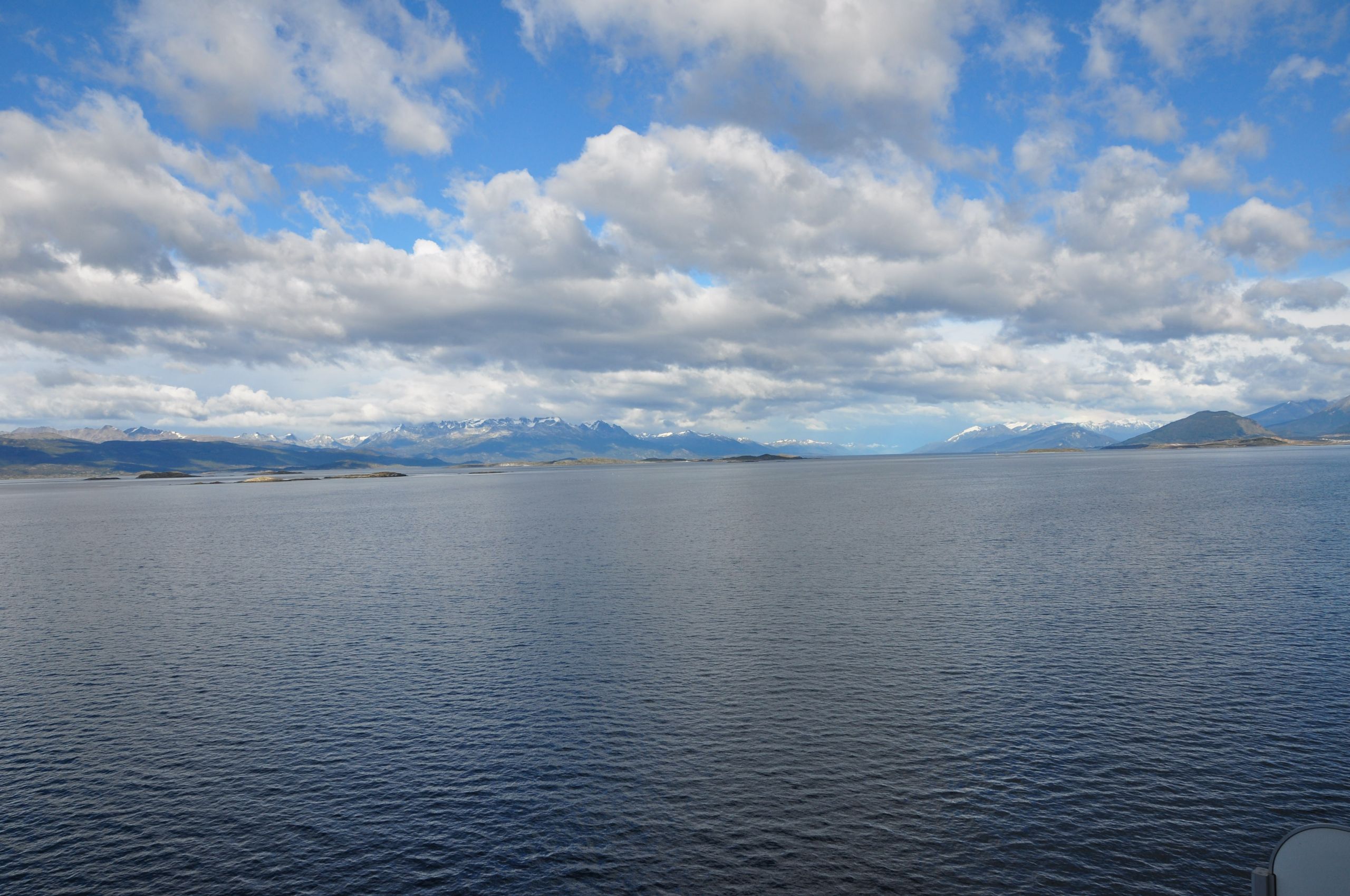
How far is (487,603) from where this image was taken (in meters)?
80.2

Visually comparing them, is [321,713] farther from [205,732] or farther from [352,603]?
[352,603]

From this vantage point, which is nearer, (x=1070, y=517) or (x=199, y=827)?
(x=199, y=827)

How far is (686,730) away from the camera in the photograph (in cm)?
4450

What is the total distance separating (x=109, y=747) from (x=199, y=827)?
1425cm

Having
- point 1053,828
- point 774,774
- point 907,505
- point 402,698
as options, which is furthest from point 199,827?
point 907,505

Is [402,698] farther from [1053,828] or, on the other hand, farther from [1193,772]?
[1193,772]

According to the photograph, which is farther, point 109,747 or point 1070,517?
point 1070,517

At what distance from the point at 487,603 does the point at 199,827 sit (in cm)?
4547

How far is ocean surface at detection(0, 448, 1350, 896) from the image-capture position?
31.4 m

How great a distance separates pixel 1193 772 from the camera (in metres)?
36.8

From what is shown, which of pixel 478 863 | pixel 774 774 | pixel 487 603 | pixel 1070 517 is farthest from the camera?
pixel 1070 517

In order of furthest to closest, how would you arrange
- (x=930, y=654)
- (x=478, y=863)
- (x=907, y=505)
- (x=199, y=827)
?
(x=907, y=505) → (x=930, y=654) → (x=199, y=827) → (x=478, y=863)

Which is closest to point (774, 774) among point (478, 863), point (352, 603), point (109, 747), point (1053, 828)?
point (1053, 828)

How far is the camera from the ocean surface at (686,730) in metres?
31.4
